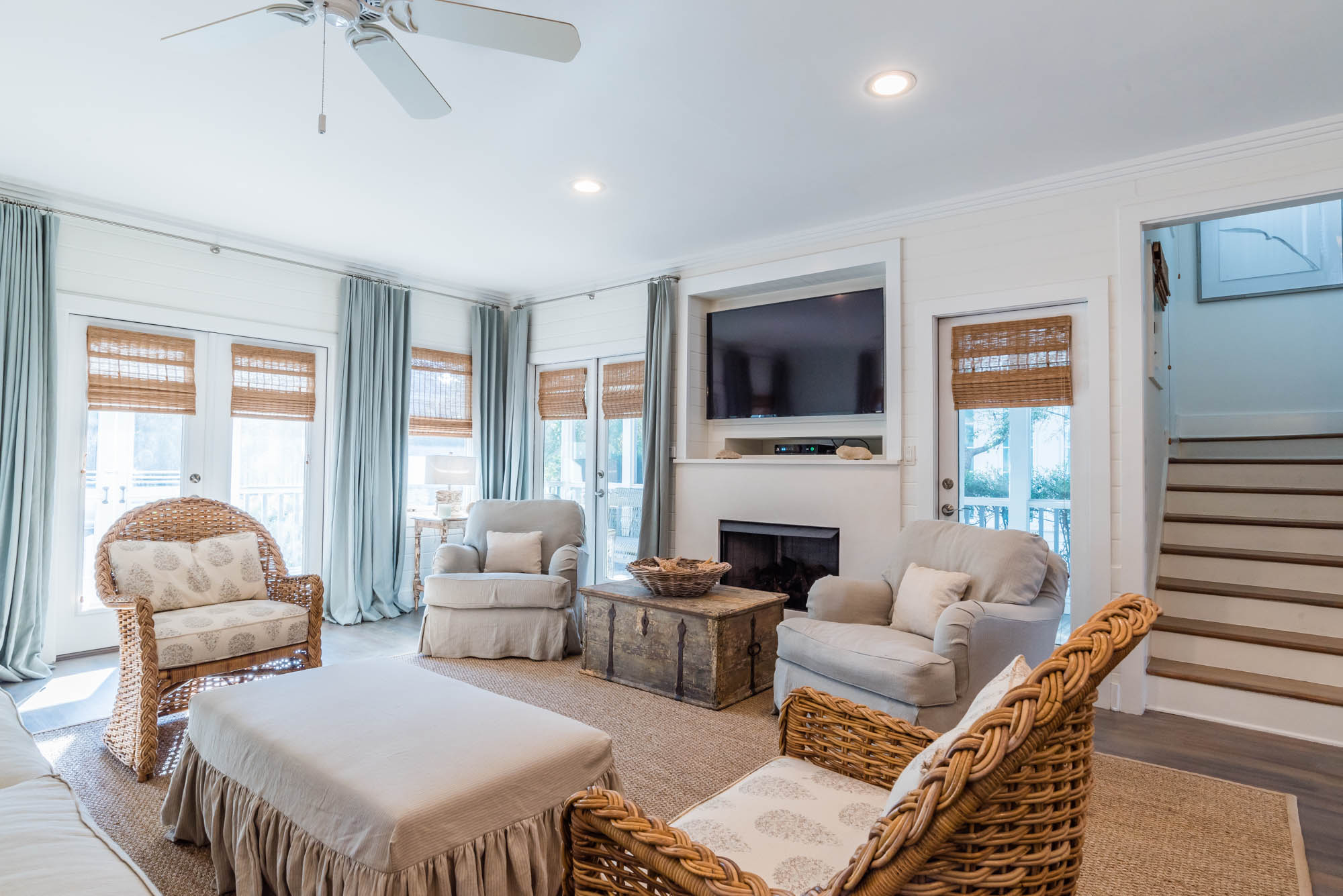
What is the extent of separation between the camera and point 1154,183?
335 centimetres

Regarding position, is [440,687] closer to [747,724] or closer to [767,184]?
[747,724]

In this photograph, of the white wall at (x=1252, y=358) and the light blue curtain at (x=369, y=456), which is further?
the light blue curtain at (x=369, y=456)

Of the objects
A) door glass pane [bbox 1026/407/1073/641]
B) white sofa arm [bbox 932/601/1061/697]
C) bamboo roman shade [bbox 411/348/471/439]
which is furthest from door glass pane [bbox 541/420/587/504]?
white sofa arm [bbox 932/601/1061/697]

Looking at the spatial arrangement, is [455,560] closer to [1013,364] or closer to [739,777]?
[739,777]

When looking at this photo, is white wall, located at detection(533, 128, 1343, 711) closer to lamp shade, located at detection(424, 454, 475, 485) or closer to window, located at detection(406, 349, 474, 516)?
lamp shade, located at detection(424, 454, 475, 485)

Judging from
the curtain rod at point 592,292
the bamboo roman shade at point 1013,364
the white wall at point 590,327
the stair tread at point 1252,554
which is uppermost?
the curtain rod at point 592,292

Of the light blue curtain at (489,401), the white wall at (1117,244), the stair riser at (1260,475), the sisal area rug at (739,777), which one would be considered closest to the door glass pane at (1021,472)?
the white wall at (1117,244)

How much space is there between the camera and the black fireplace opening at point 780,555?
4.38 m

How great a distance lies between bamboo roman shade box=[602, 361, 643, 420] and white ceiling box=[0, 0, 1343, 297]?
4.52 feet

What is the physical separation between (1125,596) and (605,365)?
4976 millimetres

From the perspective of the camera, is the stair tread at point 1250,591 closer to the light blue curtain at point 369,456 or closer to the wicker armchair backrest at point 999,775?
the wicker armchair backrest at point 999,775

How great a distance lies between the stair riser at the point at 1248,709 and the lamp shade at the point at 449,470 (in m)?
4.51

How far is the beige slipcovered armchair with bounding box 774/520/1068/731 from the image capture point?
8.57 feet

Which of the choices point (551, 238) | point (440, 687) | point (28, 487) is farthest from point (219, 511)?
point (551, 238)
